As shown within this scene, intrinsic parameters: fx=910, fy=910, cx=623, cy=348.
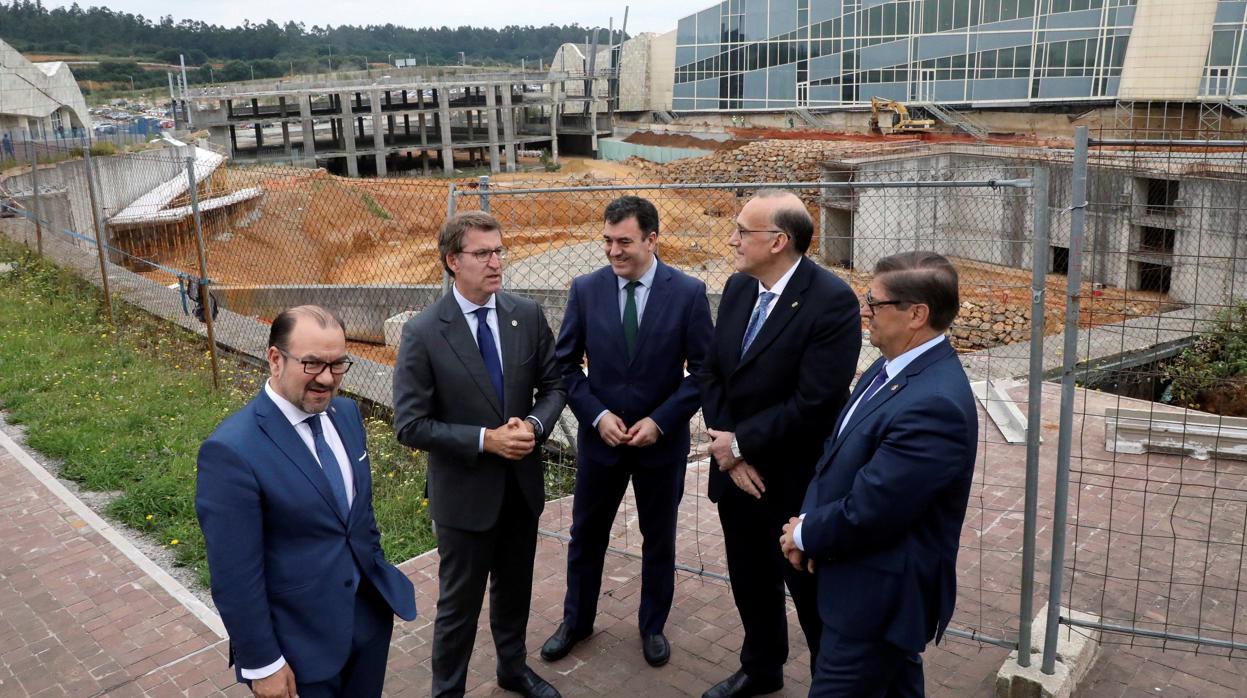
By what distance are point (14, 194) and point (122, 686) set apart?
19.2m

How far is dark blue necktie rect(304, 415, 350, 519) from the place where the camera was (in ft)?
9.01

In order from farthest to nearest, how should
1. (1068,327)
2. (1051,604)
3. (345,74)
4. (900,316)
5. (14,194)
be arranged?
(345,74) → (14,194) → (1051,604) → (1068,327) → (900,316)

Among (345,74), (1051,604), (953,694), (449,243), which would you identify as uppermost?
(345,74)

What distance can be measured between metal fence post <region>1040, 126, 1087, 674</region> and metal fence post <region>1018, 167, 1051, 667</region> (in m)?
0.08

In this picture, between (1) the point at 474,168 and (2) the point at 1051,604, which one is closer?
(2) the point at 1051,604

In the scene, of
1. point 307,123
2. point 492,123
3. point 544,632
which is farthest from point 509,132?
point 544,632

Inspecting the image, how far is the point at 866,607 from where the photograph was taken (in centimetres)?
282

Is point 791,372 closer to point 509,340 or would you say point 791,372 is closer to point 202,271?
point 509,340

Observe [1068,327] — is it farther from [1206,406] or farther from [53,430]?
[1206,406]

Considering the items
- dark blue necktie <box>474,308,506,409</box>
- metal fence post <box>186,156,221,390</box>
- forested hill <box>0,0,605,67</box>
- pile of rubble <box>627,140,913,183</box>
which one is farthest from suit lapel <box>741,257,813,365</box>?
forested hill <box>0,0,605,67</box>

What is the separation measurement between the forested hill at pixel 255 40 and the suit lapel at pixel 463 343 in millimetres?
78983

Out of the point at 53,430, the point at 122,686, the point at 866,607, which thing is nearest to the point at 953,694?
the point at 866,607

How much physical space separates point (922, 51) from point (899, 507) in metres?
38.5

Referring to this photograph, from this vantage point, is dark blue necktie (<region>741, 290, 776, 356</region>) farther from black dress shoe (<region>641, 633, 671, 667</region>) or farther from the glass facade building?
the glass facade building
